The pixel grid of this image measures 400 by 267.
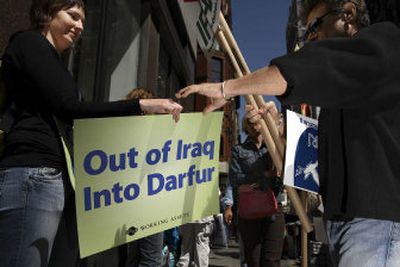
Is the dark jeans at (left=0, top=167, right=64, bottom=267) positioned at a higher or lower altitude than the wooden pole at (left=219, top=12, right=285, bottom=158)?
lower

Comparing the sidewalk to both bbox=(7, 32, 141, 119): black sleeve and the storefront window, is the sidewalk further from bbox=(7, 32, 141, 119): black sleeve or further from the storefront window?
A: bbox=(7, 32, 141, 119): black sleeve

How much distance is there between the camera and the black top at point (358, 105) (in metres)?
1.25

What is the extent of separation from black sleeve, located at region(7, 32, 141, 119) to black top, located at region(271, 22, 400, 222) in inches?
35.1

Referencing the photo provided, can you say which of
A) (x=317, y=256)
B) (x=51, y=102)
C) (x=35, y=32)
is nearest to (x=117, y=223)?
(x=51, y=102)

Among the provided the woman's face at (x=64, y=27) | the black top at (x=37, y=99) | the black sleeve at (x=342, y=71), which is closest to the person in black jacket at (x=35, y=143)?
the black top at (x=37, y=99)

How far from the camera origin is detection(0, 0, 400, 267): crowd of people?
49.7 inches

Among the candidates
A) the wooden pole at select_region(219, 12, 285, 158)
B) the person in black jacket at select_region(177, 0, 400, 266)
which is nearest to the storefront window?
the wooden pole at select_region(219, 12, 285, 158)

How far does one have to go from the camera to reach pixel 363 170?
134 centimetres

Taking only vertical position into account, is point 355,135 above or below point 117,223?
above

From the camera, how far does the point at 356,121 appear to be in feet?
4.53

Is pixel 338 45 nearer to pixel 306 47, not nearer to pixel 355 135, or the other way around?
pixel 306 47

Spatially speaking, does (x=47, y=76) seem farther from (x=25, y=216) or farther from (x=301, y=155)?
(x=301, y=155)

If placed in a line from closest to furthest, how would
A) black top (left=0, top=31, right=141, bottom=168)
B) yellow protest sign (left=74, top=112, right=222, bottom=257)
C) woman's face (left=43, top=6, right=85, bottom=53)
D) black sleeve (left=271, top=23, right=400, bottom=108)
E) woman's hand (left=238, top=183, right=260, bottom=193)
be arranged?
black sleeve (left=271, top=23, right=400, bottom=108)
black top (left=0, top=31, right=141, bottom=168)
yellow protest sign (left=74, top=112, right=222, bottom=257)
woman's face (left=43, top=6, right=85, bottom=53)
woman's hand (left=238, top=183, right=260, bottom=193)

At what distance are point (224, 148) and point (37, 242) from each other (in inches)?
1418
